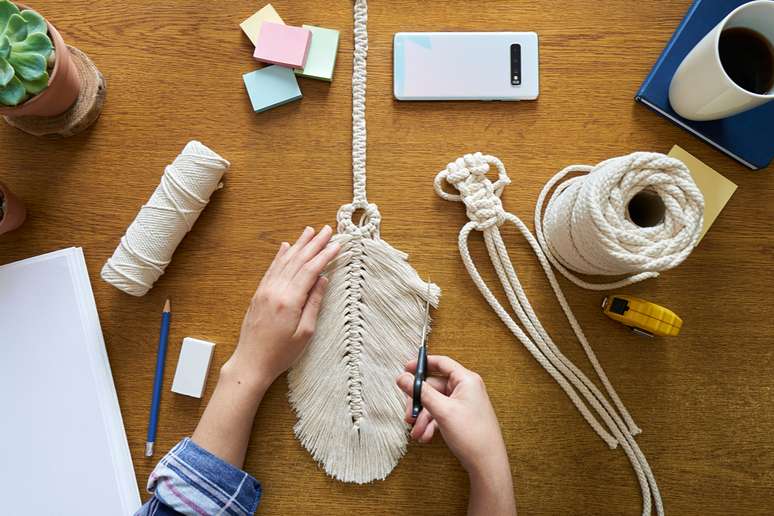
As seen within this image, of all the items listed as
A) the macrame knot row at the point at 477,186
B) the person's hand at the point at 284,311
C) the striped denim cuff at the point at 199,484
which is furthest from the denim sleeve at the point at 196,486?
the macrame knot row at the point at 477,186

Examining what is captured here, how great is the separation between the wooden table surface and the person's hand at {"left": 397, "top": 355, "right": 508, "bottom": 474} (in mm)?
46

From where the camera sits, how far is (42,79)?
59 centimetres

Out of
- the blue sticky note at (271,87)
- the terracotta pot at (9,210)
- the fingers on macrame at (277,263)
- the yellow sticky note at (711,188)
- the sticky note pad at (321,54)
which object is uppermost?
the sticky note pad at (321,54)

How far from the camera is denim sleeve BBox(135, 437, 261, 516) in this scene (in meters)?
0.60

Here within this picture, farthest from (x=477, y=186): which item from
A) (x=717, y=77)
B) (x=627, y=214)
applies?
(x=717, y=77)

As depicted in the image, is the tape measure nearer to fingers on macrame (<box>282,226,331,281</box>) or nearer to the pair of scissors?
the pair of scissors

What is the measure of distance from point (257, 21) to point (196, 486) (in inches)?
24.5

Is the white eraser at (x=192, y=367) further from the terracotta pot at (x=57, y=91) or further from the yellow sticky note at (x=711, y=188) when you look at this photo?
the yellow sticky note at (x=711, y=188)

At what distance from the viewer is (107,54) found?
0.72 meters

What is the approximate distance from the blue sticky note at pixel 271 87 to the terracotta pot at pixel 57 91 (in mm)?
218

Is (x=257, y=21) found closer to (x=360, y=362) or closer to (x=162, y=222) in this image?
(x=162, y=222)

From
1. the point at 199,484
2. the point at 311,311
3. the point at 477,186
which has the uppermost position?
the point at 477,186

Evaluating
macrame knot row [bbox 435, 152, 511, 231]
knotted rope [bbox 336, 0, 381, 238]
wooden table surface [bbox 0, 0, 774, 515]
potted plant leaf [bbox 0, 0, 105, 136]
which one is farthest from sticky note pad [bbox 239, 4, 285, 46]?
macrame knot row [bbox 435, 152, 511, 231]

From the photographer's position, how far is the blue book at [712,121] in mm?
669
